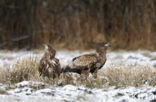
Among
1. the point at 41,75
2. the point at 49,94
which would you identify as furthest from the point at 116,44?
the point at 49,94

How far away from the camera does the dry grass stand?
5.43 meters

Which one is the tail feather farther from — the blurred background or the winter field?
the blurred background

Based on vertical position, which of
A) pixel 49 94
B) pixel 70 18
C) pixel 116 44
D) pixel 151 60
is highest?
pixel 70 18

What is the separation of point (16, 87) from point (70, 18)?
6.06 m

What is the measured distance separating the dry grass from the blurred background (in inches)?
179

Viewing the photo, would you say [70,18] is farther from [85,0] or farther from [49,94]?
[49,94]

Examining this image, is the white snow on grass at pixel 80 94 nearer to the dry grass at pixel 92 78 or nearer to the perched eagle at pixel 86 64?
the dry grass at pixel 92 78

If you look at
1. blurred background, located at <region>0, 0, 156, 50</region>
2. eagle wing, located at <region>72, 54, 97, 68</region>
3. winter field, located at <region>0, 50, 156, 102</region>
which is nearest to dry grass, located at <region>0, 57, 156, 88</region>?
winter field, located at <region>0, 50, 156, 102</region>

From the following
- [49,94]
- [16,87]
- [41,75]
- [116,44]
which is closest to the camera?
[49,94]

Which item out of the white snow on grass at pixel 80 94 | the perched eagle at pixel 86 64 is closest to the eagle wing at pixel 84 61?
the perched eagle at pixel 86 64

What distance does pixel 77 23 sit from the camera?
1076 cm

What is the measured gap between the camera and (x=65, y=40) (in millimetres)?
10898

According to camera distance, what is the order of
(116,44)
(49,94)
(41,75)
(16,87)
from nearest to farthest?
(49,94), (16,87), (41,75), (116,44)

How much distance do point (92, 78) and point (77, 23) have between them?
5271mm
